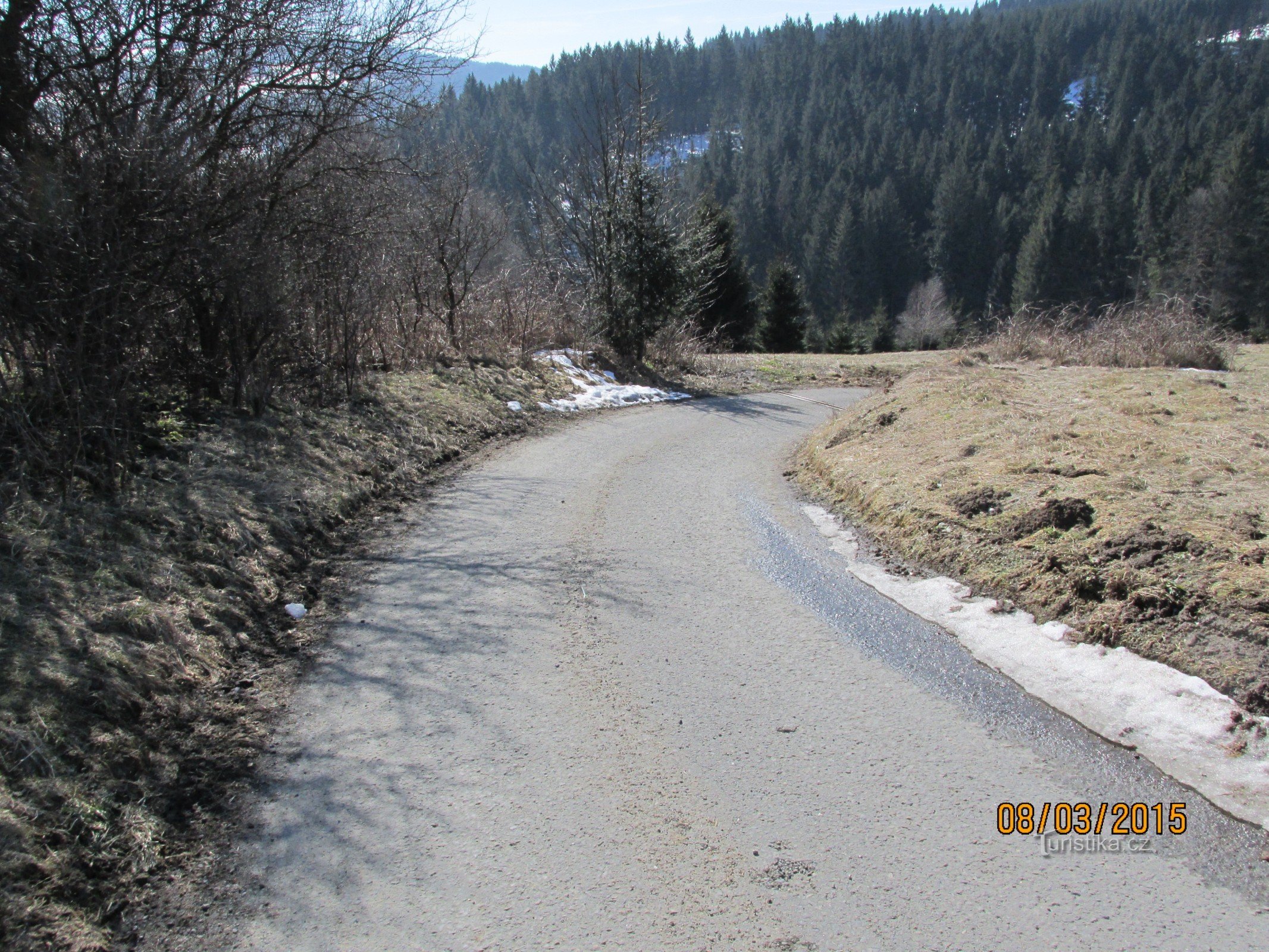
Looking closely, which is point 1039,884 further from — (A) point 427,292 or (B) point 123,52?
(A) point 427,292

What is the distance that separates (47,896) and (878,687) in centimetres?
368

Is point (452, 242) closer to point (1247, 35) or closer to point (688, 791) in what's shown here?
point (688, 791)

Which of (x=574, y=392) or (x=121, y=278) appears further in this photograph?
(x=574, y=392)

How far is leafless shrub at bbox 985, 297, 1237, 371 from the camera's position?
46.6ft

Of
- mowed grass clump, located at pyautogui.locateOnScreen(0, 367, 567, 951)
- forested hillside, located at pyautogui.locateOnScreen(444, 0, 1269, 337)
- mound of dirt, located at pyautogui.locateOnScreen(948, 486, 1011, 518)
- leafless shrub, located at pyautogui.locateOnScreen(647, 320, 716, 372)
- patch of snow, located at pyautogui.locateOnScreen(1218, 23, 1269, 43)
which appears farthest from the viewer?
patch of snow, located at pyautogui.locateOnScreen(1218, 23, 1269, 43)

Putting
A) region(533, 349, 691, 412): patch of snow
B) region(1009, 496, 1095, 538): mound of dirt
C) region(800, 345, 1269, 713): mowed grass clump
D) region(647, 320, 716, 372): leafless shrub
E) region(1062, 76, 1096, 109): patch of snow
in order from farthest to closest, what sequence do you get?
region(1062, 76, 1096, 109): patch of snow, region(647, 320, 716, 372): leafless shrub, region(533, 349, 691, 412): patch of snow, region(1009, 496, 1095, 538): mound of dirt, region(800, 345, 1269, 713): mowed grass clump

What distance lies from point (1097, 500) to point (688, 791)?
12.7 feet

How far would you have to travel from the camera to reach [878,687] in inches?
170

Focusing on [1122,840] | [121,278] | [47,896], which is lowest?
[1122,840]

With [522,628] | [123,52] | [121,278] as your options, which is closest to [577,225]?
[123,52]

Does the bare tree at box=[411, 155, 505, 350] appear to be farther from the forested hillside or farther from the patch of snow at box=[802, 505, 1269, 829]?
the patch of snow at box=[802, 505, 1269, 829]

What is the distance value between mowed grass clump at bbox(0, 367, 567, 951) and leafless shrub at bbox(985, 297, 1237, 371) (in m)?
13.4

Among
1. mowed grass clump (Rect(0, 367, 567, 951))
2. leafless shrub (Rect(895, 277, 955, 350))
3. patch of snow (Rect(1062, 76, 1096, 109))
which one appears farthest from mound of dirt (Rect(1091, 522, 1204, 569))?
patch of snow (Rect(1062, 76, 1096, 109))
